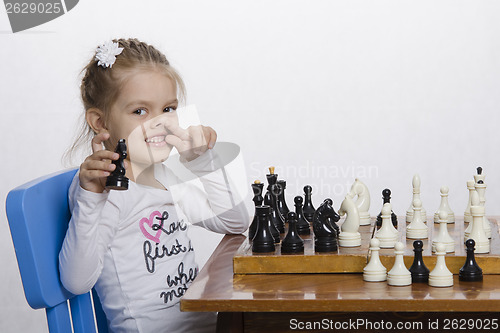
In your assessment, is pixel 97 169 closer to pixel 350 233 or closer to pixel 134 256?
pixel 134 256

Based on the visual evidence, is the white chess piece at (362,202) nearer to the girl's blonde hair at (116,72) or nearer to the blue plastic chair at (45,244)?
the girl's blonde hair at (116,72)

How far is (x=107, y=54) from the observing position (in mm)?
1794

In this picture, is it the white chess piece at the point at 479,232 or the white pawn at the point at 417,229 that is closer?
the white chess piece at the point at 479,232

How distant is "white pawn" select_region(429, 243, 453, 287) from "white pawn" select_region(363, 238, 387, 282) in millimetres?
87

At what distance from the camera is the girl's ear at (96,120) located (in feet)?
5.97

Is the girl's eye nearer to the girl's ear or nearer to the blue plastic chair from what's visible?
the girl's ear

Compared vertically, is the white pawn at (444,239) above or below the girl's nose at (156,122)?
below

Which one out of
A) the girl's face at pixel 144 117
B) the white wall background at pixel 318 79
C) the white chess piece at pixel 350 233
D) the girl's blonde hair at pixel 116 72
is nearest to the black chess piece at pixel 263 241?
the white chess piece at pixel 350 233

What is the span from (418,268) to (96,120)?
3.16 feet

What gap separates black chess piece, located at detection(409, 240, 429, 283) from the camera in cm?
125

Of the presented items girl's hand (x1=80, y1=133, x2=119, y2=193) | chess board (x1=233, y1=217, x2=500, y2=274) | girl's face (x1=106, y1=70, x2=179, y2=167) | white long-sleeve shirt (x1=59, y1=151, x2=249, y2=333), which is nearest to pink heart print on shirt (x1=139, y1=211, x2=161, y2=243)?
white long-sleeve shirt (x1=59, y1=151, x2=249, y2=333)

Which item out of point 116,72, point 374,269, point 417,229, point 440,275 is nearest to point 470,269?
point 440,275

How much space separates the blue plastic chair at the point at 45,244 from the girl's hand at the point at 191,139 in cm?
30

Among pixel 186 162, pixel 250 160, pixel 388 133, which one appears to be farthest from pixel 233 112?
pixel 186 162
